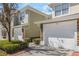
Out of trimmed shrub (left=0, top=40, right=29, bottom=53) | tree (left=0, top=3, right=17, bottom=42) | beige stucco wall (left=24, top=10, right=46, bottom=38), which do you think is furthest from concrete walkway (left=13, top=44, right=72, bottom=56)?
tree (left=0, top=3, right=17, bottom=42)

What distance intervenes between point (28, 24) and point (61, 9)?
0.85m

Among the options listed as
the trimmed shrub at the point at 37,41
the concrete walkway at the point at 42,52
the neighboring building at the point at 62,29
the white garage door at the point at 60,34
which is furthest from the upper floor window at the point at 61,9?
the concrete walkway at the point at 42,52

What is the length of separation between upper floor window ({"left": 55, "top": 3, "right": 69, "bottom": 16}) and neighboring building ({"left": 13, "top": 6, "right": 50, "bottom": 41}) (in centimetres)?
35

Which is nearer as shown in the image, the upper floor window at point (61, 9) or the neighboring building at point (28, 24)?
the neighboring building at point (28, 24)

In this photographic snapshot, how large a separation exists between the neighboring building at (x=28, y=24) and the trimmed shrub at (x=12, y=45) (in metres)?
0.12

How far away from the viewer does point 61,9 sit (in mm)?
4562

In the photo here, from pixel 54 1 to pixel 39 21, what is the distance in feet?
1.78

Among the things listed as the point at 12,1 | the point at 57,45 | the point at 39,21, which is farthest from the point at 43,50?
the point at 12,1

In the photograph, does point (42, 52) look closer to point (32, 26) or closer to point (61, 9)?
point (32, 26)

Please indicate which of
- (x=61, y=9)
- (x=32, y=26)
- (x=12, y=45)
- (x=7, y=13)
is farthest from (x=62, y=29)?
(x=7, y=13)

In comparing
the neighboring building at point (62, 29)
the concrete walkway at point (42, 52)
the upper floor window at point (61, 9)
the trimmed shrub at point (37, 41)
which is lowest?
the concrete walkway at point (42, 52)

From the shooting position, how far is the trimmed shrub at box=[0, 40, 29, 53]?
4250 mm

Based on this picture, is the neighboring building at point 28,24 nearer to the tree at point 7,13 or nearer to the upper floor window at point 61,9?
the tree at point 7,13

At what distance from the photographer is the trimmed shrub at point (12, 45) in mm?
4250
